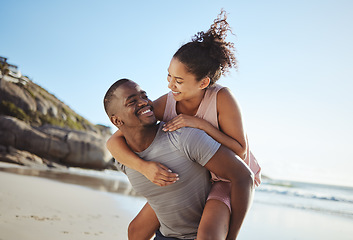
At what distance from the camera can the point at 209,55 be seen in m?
2.87

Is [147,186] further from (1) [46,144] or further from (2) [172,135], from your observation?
(1) [46,144]

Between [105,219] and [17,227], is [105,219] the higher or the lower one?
the lower one

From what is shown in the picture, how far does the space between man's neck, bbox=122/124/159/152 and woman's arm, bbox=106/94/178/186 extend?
0.24 feet

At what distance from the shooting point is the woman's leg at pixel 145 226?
3287 millimetres

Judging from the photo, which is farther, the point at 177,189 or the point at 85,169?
the point at 85,169

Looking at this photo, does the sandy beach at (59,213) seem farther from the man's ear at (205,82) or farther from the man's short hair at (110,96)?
the man's ear at (205,82)

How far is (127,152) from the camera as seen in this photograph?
2801 millimetres

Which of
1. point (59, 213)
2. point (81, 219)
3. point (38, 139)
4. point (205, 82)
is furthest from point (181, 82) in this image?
point (38, 139)

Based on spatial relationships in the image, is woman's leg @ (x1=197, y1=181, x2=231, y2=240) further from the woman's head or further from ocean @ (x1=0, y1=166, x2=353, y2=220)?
ocean @ (x1=0, y1=166, x2=353, y2=220)

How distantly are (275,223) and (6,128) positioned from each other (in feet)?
47.8

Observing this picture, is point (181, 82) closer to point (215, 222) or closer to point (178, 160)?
point (178, 160)

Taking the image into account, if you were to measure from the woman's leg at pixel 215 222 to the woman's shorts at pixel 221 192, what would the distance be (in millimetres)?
32

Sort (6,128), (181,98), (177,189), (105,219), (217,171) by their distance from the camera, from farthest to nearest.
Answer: (6,128) → (105,219) → (181,98) → (177,189) → (217,171)

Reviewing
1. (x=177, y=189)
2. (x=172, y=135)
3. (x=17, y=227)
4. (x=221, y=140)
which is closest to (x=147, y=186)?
(x=177, y=189)
